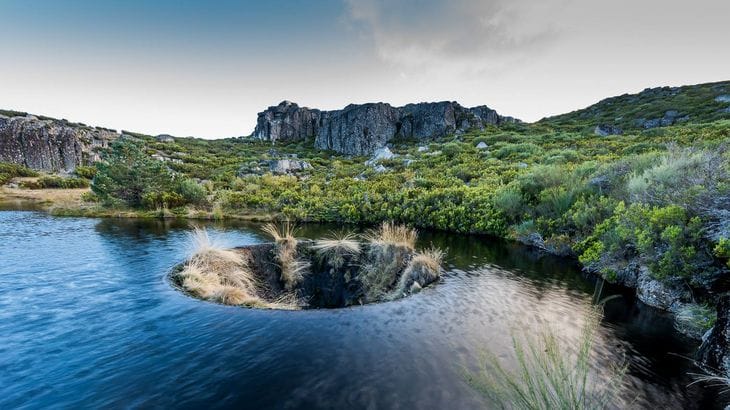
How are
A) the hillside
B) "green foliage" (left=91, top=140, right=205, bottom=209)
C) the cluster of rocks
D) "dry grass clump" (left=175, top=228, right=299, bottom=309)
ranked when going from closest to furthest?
"dry grass clump" (left=175, top=228, right=299, bottom=309)
"green foliage" (left=91, top=140, right=205, bottom=209)
the cluster of rocks
the hillside

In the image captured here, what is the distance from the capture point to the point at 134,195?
113 ft

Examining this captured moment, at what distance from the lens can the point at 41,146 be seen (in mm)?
73688

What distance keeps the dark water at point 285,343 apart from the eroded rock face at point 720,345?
0.52 m

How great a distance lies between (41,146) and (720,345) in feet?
361

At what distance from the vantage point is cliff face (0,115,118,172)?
237ft

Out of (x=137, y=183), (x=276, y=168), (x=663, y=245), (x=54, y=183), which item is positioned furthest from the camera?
(x=276, y=168)

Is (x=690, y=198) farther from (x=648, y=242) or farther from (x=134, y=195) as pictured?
(x=134, y=195)

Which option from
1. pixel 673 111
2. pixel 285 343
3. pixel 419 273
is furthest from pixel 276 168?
pixel 673 111

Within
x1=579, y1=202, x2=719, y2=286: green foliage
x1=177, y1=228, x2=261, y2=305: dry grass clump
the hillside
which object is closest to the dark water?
x1=177, y1=228, x2=261, y2=305: dry grass clump

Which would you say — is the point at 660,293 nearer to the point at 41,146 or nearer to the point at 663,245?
the point at 663,245

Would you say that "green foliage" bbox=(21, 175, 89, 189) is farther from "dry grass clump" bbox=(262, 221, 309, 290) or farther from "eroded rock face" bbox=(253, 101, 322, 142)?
"eroded rock face" bbox=(253, 101, 322, 142)

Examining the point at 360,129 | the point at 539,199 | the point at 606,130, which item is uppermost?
the point at 360,129

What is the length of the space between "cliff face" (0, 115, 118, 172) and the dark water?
83703mm

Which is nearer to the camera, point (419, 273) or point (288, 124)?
point (419, 273)
